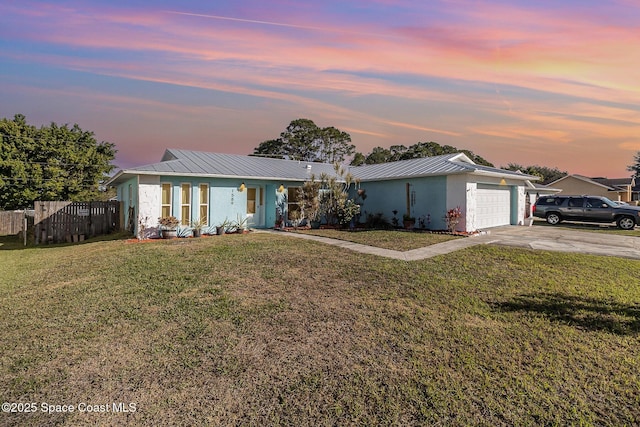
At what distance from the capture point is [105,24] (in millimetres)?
7898

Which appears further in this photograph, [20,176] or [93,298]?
[20,176]

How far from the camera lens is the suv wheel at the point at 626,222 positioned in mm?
15148

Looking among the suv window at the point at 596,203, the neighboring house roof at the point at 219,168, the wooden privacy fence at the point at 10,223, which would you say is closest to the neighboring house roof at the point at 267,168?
the neighboring house roof at the point at 219,168

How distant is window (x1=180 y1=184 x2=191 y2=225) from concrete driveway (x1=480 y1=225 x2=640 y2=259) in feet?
38.7

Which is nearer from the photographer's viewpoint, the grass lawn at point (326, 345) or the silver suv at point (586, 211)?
the grass lawn at point (326, 345)

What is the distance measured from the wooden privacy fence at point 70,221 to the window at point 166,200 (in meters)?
3.97

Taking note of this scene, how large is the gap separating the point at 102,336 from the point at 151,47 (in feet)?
25.6

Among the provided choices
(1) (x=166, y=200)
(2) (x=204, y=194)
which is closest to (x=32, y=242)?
(1) (x=166, y=200)

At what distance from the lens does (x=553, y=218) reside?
721 inches

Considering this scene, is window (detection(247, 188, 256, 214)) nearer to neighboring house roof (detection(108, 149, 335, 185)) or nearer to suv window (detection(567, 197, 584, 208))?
neighboring house roof (detection(108, 149, 335, 185))

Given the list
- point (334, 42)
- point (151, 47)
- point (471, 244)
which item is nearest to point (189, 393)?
point (334, 42)

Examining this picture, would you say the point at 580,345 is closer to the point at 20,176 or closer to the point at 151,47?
the point at 151,47

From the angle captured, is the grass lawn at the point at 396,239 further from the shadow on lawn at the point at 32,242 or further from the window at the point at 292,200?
the shadow on lawn at the point at 32,242

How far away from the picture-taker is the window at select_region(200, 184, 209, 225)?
13.6 metres
